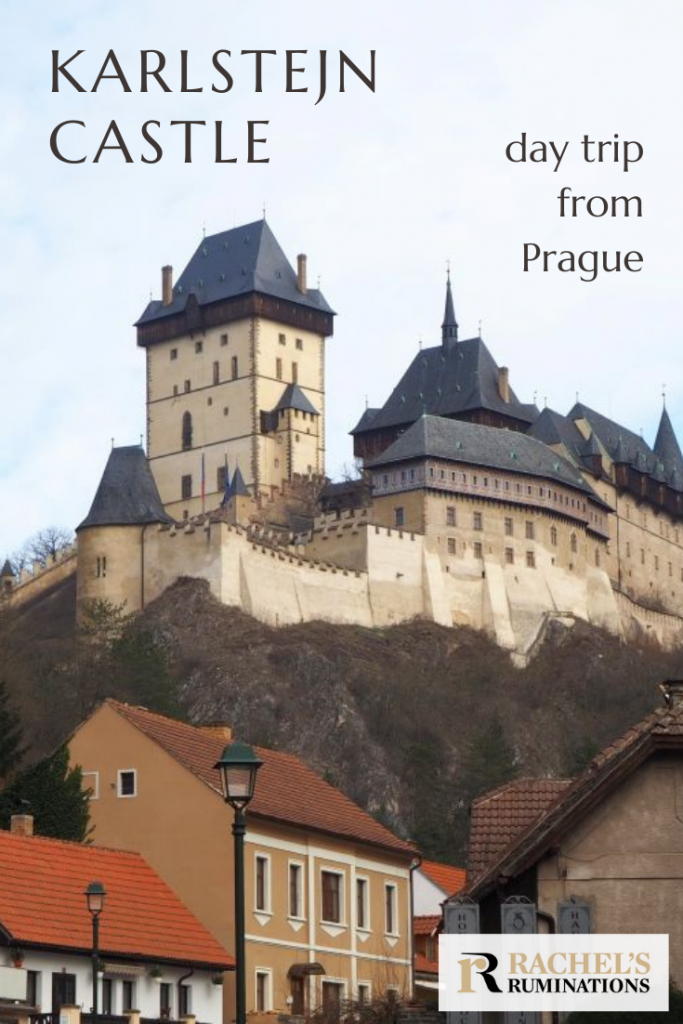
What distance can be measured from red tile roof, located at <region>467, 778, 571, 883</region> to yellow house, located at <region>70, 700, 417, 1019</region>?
442 inches

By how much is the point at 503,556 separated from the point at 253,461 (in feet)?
50.8

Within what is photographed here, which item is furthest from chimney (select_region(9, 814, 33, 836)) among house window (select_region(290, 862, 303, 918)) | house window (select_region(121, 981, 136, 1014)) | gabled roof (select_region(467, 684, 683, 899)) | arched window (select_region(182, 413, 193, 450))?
arched window (select_region(182, 413, 193, 450))

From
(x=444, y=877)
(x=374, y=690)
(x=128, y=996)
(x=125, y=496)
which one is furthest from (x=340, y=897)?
(x=125, y=496)


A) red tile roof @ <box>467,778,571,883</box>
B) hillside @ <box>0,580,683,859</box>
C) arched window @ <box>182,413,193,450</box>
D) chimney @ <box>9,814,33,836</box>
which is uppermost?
arched window @ <box>182,413,193,450</box>

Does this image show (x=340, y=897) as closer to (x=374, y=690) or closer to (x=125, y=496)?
(x=374, y=690)

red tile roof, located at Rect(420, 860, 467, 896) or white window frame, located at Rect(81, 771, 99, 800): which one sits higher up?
white window frame, located at Rect(81, 771, 99, 800)

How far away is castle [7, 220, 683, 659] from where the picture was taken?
10406 centimetres

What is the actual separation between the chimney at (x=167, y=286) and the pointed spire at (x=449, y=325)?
13721 mm

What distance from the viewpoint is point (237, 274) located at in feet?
424

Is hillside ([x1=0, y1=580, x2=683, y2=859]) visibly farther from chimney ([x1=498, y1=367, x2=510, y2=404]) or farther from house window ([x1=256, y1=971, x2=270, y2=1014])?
house window ([x1=256, y1=971, x2=270, y2=1014])

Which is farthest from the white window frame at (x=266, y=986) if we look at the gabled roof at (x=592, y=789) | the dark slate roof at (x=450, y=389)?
the dark slate roof at (x=450, y=389)

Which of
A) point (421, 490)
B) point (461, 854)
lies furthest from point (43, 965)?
point (421, 490)

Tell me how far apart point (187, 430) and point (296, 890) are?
86.8m

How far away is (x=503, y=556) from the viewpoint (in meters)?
111
